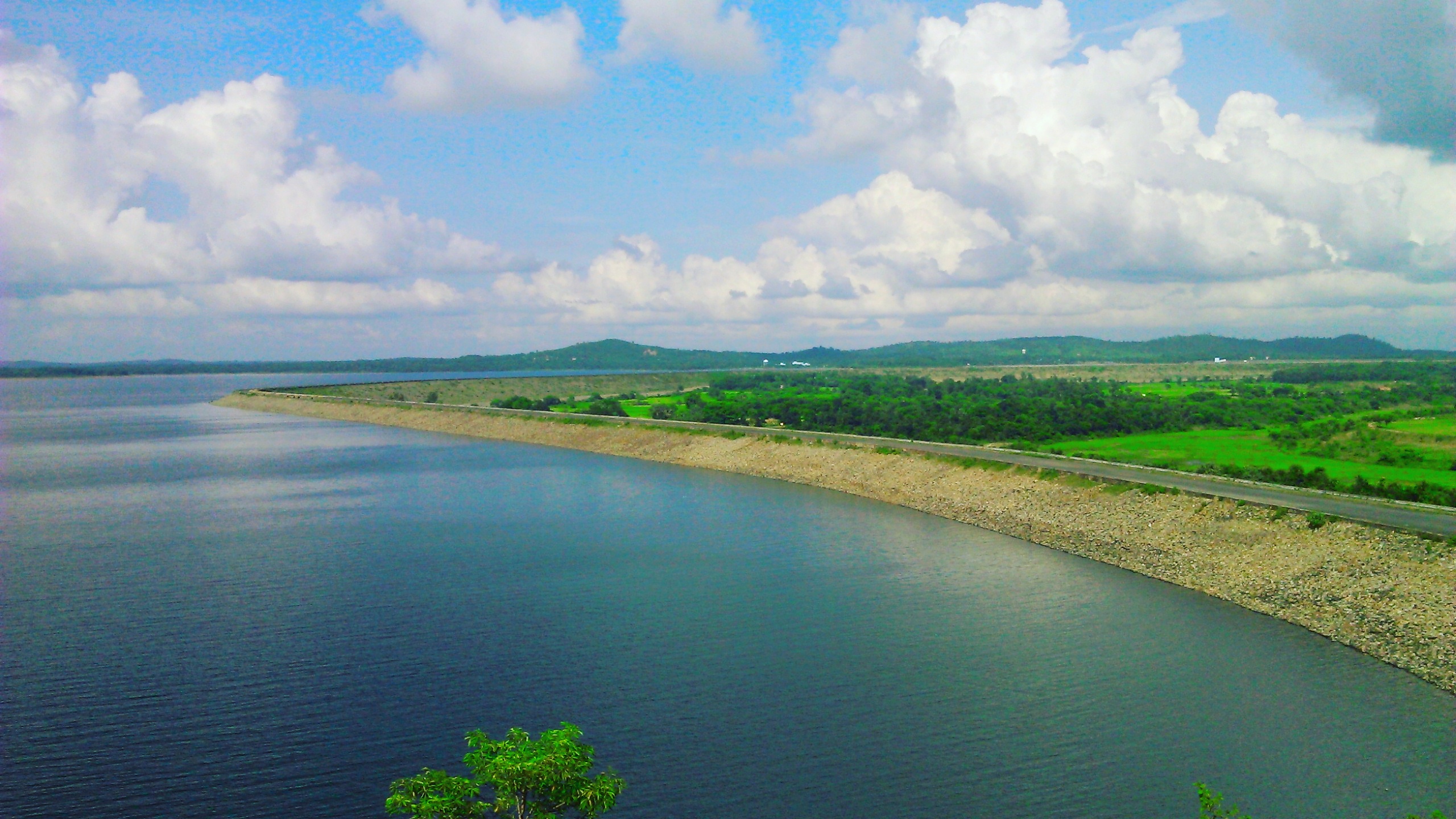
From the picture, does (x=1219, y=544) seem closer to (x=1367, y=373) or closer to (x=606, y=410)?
(x=606, y=410)

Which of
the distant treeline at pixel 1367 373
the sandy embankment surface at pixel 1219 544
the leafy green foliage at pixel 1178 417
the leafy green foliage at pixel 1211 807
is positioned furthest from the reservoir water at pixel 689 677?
the distant treeline at pixel 1367 373

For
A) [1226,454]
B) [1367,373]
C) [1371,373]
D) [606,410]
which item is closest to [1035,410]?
[1226,454]

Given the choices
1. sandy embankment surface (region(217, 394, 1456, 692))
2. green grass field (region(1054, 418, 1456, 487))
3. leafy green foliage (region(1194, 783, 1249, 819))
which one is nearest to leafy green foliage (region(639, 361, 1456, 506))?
green grass field (region(1054, 418, 1456, 487))

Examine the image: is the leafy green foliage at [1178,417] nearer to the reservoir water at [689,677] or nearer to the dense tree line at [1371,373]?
the dense tree line at [1371,373]

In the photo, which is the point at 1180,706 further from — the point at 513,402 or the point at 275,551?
the point at 513,402

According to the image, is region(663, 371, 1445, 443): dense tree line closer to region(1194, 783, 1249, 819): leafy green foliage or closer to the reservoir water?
the reservoir water
